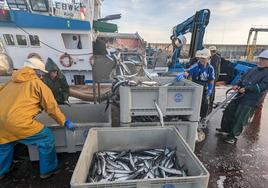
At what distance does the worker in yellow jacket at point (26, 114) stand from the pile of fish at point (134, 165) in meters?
0.84

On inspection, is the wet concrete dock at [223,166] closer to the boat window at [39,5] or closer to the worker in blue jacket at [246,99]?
the worker in blue jacket at [246,99]

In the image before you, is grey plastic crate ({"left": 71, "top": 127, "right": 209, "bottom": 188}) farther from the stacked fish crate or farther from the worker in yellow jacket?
the worker in yellow jacket

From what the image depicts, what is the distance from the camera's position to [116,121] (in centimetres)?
405

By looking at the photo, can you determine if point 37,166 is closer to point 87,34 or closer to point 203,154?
point 203,154

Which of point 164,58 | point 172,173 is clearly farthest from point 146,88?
point 164,58

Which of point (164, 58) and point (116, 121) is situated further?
point (164, 58)

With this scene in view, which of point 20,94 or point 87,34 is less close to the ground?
point 87,34

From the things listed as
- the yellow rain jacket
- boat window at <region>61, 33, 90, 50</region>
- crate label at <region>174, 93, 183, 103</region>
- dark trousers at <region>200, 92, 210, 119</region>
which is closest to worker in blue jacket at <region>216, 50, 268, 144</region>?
dark trousers at <region>200, 92, 210, 119</region>

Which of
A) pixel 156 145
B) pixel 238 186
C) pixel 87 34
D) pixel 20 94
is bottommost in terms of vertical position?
pixel 238 186

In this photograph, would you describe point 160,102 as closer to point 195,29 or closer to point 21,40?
point 195,29

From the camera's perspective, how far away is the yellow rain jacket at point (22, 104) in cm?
208

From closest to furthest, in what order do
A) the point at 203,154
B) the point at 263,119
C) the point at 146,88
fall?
the point at 146,88, the point at 203,154, the point at 263,119

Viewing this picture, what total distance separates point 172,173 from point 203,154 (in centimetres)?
168

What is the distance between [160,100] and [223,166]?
1521mm
